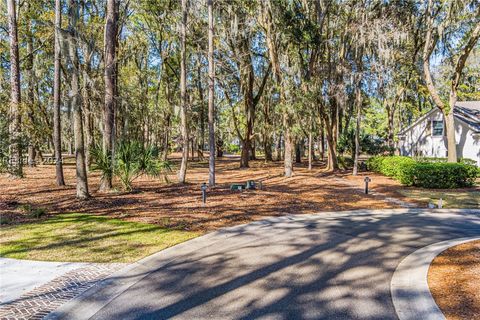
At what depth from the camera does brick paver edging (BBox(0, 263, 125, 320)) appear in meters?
4.44

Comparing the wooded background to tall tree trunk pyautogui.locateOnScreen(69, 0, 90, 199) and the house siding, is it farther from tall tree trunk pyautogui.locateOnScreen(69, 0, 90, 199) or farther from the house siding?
the house siding

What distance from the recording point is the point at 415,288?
5.17m

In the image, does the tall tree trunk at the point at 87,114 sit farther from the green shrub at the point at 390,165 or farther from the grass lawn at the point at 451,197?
the green shrub at the point at 390,165

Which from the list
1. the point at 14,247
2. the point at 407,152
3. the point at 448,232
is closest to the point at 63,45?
the point at 14,247

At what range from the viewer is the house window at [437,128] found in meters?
27.9

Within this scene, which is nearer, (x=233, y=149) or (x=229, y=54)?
(x=229, y=54)

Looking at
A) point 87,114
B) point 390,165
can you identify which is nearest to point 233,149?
point 390,165

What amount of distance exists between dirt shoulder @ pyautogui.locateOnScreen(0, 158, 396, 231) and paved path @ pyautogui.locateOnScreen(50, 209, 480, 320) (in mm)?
1738

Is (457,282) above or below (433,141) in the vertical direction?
below

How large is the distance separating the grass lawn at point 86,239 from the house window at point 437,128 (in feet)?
89.0

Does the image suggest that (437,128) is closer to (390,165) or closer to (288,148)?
(390,165)

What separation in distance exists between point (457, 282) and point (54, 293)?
641cm

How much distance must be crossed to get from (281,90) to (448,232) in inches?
530

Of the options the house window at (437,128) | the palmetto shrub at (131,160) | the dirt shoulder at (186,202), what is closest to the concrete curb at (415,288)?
the dirt shoulder at (186,202)
